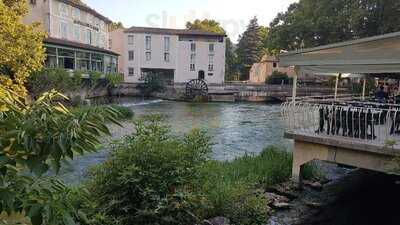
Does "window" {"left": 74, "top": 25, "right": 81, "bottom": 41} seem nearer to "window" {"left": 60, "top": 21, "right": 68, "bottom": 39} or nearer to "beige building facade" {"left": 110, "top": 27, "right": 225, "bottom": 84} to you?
"window" {"left": 60, "top": 21, "right": 68, "bottom": 39}

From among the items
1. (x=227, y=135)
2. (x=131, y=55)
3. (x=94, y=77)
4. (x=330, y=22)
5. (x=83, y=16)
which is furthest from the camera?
(x=131, y=55)

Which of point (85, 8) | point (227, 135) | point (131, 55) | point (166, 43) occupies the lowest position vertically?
point (227, 135)

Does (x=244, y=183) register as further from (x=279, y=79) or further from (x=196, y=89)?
(x=279, y=79)

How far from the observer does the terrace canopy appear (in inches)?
350

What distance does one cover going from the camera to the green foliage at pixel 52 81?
29.1 meters

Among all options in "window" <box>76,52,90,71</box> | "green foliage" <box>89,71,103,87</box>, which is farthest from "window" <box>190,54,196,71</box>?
"green foliage" <box>89,71,103,87</box>

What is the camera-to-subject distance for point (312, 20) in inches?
1576

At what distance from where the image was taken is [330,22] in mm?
37875

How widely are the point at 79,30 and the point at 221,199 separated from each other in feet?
148

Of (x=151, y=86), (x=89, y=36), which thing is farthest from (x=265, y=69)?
(x=89, y=36)

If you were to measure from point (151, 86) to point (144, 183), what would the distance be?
46.3m

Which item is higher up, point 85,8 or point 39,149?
point 85,8

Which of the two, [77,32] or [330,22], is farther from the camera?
[77,32]

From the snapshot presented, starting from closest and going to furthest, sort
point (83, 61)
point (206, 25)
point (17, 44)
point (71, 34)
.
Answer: point (17, 44), point (83, 61), point (71, 34), point (206, 25)
